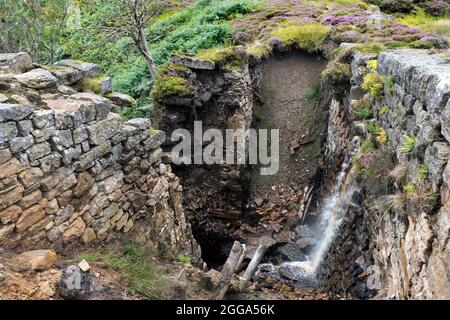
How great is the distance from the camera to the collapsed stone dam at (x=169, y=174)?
5148 mm

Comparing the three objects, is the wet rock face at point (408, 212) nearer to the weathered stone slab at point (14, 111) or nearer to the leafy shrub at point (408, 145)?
the leafy shrub at point (408, 145)

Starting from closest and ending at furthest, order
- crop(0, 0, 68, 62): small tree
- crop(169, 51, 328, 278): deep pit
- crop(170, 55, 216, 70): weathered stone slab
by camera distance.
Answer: crop(170, 55, 216, 70): weathered stone slab → crop(169, 51, 328, 278): deep pit → crop(0, 0, 68, 62): small tree

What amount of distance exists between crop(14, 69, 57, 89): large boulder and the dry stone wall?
15mm

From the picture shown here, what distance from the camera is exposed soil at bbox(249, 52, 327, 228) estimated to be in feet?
47.0

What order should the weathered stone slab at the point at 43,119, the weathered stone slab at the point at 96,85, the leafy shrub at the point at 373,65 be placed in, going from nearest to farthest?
the weathered stone slab at the point at 43,119, the weathered stone slab at the point at 96,85, the leafy shrub at the point at 373,65

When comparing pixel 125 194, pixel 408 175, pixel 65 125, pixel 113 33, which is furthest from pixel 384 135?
pixel 113 33

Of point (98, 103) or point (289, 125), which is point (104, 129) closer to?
point (98, 103)

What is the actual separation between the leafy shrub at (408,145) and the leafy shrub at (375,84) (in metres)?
2.63

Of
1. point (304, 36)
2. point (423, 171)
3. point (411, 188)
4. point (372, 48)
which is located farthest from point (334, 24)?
point (423, 171)

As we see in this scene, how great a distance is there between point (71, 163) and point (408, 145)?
17.1 ft

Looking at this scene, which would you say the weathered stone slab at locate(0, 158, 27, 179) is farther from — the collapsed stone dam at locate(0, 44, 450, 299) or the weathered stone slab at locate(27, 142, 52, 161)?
the weathered stone slab at locate(27, 142, 52, 161)

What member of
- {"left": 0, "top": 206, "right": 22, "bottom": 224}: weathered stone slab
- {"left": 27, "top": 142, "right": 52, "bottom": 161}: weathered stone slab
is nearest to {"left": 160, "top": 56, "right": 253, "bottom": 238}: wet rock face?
{"left": 27, "top": 142, "right": 52, "bottom": 161}: weathered stone slab

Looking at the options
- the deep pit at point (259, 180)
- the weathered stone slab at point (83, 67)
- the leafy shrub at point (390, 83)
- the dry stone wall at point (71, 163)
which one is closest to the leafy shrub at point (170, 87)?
the deep pit at point (259, 180)

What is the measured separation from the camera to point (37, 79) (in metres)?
6.31
